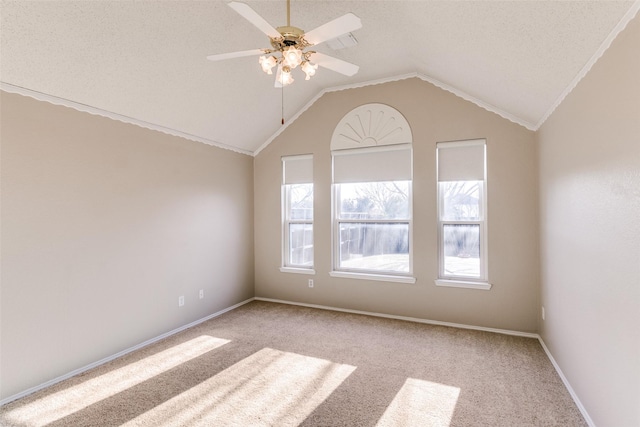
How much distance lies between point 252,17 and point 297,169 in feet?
10.4

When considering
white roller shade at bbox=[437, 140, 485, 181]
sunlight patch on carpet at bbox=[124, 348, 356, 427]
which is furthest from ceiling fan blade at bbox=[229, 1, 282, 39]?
white roller shade at bbox=[437, 140, 485, 181]

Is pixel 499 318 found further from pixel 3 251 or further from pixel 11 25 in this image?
pixel 11 25

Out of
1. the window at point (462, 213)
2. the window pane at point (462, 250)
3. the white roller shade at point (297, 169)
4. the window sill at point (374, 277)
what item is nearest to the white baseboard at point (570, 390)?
the window at point (462, 213)

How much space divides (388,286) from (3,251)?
382 cm

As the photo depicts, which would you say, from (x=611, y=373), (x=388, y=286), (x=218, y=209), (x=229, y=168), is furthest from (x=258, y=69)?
(x=611, y=373)

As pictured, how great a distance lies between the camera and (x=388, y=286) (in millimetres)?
4211

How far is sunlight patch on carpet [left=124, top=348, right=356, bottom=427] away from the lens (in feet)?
7.18

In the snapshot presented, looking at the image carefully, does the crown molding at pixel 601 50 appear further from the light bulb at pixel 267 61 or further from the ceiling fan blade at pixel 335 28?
the light bulb at pixel 267 61

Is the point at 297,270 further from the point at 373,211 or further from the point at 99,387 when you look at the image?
the point at 99,387

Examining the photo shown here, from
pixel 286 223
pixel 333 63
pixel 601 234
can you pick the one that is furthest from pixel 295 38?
pixel 286 223

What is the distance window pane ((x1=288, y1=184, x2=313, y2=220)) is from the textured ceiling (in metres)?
1.50

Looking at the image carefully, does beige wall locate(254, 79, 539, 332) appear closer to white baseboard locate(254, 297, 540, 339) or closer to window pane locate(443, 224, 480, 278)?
white baseboard locate(254, 297, 540, 339)

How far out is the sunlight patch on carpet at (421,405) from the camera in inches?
84.7

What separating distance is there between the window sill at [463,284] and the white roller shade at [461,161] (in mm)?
1234
